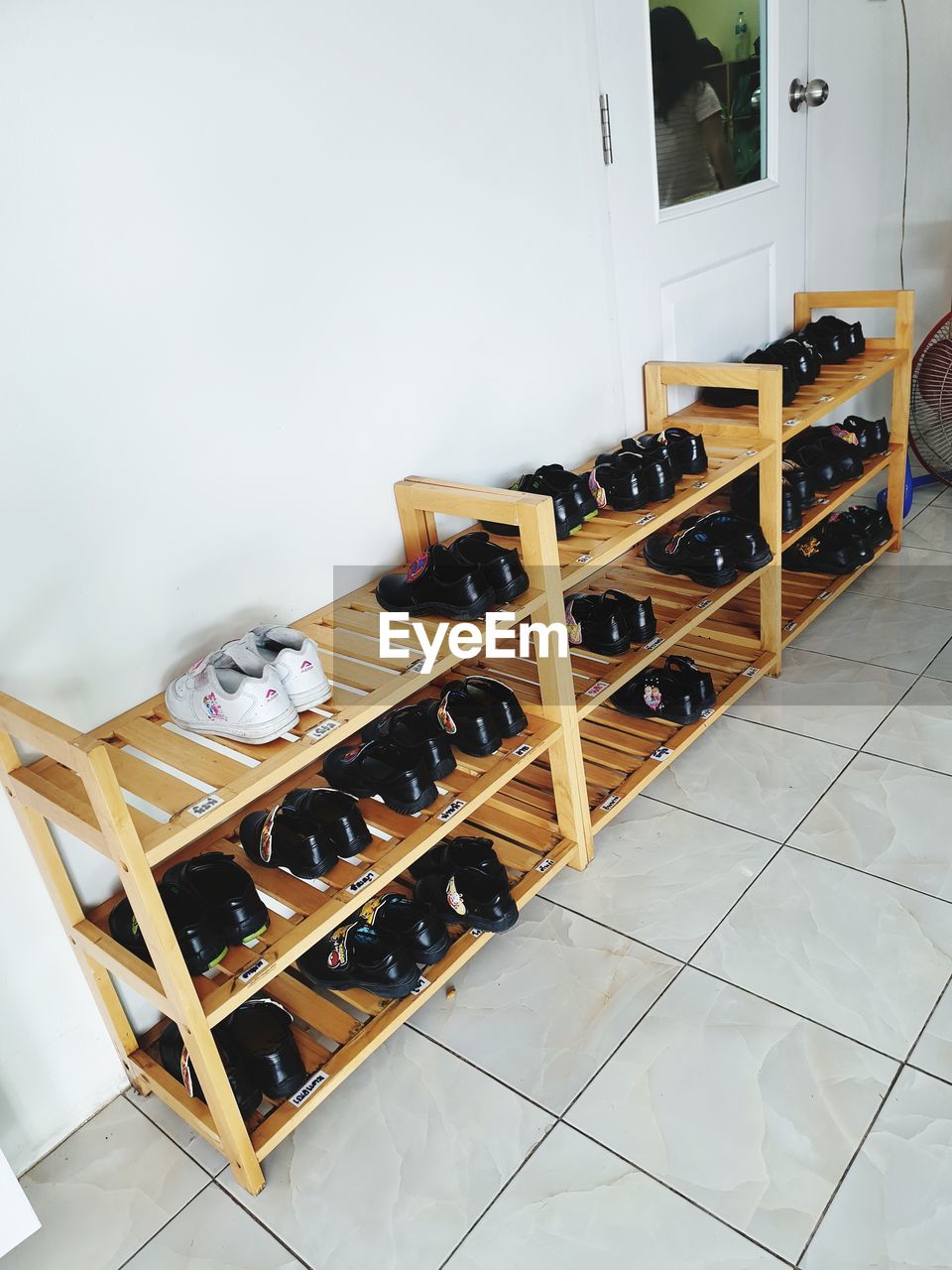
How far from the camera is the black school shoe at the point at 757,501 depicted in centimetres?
277

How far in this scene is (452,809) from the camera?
6.23ft

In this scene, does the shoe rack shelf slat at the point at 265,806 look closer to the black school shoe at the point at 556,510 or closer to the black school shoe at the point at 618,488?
the black school shoe at the point at 556,510

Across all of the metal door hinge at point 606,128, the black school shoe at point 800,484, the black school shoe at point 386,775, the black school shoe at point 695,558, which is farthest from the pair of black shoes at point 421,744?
the metal door hinge at point 606,128

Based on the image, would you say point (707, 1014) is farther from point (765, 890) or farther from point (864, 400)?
point (864, 400)

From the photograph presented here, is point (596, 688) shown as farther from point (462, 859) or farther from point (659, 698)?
point (462, 859)

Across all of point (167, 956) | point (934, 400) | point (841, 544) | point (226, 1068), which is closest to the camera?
point (167, 956)

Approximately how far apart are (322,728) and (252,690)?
0.14m

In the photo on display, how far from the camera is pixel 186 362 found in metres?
1.76

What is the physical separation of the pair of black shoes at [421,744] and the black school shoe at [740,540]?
0.85m

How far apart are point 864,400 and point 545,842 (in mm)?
2736

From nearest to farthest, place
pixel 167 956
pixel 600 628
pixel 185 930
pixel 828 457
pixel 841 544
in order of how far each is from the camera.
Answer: pixel 167 956
pixel 185 930
pixel 600 628
pixel 828 457
pixel 841 544

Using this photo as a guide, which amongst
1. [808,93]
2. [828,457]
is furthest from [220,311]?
[808,93]

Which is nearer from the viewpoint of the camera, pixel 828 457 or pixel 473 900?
pixel 473 900

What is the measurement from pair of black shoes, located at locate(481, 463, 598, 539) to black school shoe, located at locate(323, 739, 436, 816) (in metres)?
0.57
